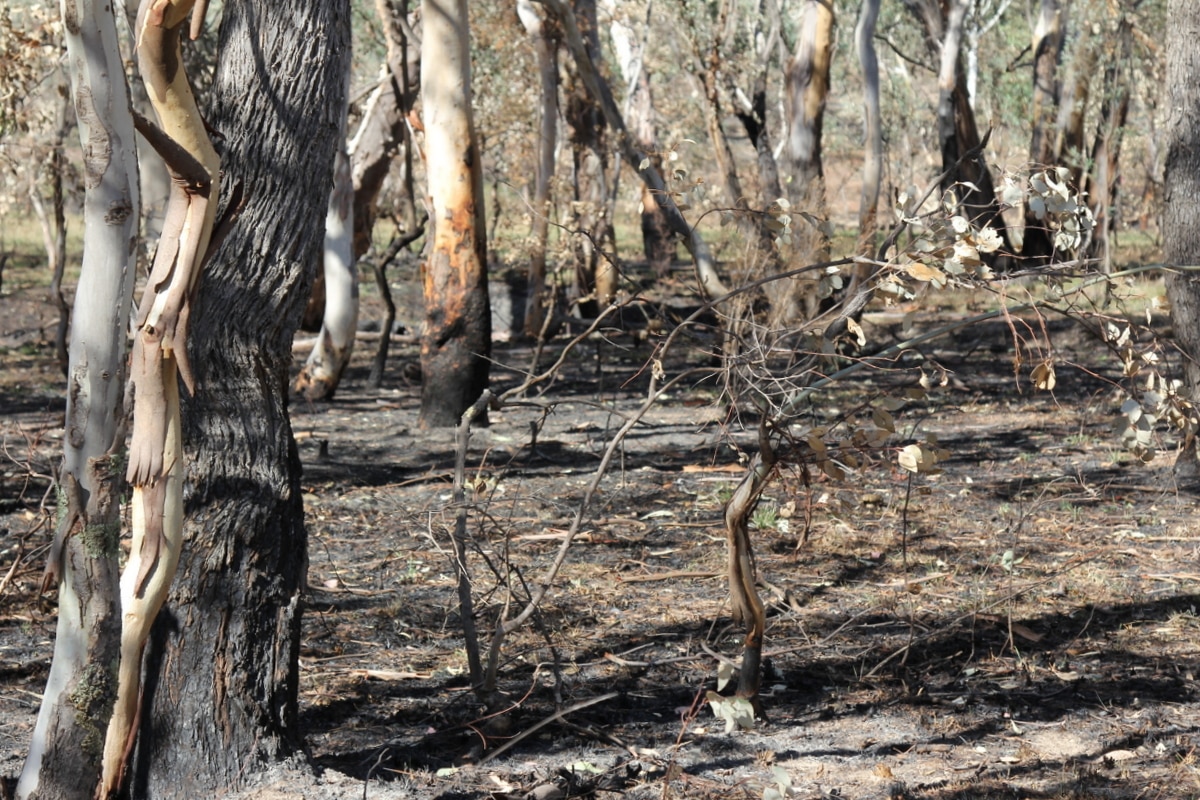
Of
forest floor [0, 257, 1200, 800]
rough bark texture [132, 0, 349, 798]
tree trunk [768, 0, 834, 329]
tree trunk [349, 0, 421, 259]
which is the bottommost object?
forest floor [0, 257, 1200, 800]

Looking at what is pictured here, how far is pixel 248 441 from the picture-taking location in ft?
10.2

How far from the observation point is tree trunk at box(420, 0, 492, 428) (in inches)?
340

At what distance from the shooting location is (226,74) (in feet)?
10.6

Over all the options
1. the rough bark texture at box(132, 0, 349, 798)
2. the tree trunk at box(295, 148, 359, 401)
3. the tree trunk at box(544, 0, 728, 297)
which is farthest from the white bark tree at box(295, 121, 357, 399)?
the rough bark texture at box(132, 0, 349, 798)

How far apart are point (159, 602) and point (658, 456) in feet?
18.1

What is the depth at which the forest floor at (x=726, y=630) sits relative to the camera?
349 cm

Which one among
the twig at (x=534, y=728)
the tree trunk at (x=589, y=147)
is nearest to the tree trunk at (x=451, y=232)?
the tree trunk at (x=589, y=147)

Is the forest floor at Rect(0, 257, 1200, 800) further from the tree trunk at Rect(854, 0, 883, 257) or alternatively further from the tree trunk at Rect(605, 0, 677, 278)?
the tree trunk at Rect(605, 0, 677, 278)

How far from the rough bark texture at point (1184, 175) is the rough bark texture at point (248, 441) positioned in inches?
182

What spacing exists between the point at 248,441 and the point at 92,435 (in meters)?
0.59

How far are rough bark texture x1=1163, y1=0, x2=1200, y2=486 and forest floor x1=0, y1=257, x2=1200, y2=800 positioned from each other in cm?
97

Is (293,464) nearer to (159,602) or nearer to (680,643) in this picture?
(159,602)

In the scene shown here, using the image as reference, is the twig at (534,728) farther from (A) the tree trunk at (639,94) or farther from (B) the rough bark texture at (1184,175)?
(A) the tree trunk at (639,94)

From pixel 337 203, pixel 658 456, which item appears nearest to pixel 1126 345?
pixel 658 456
